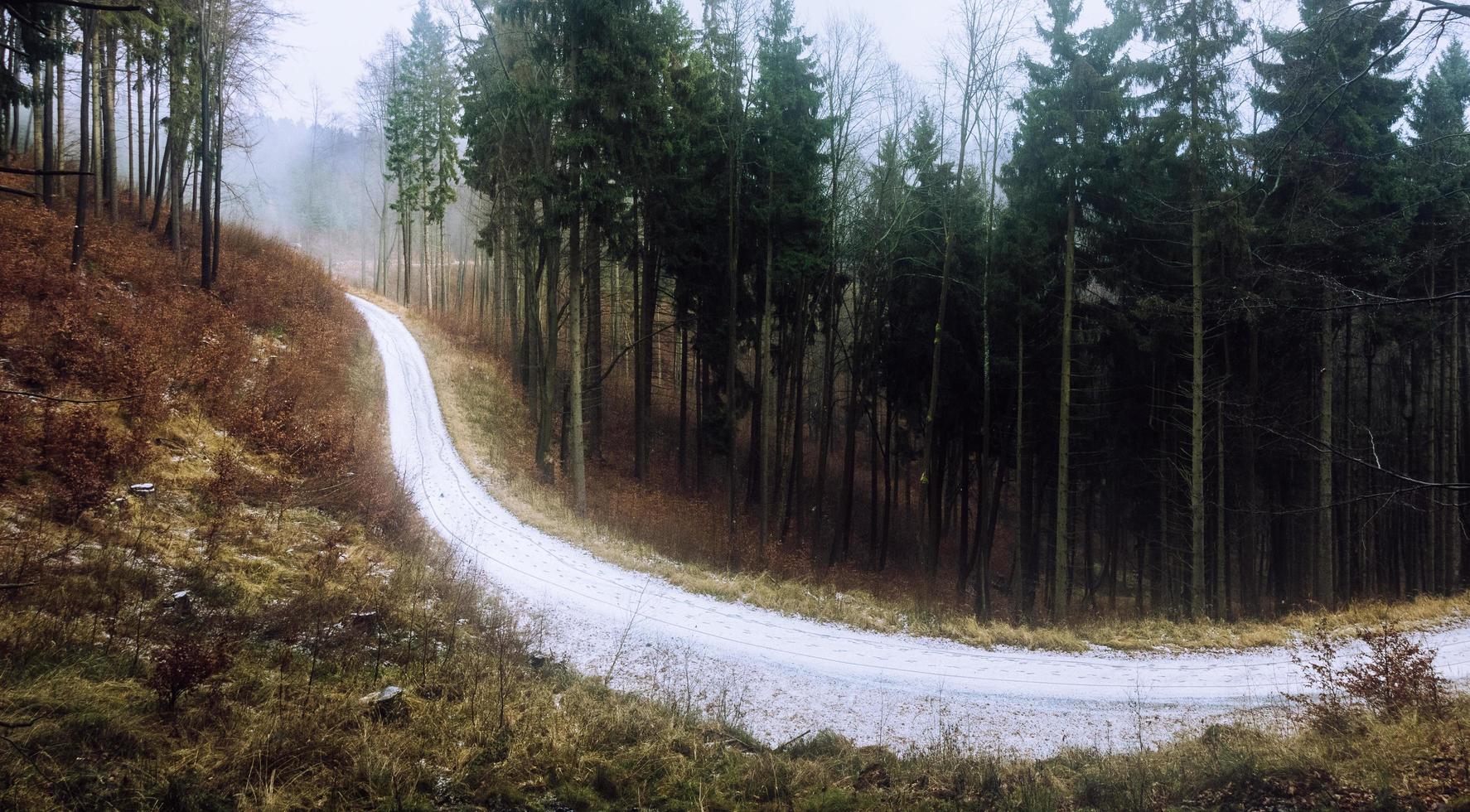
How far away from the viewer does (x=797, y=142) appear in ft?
58.8

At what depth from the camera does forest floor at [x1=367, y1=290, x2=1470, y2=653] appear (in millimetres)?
10211

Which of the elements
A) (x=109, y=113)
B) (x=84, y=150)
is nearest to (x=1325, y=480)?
(x=84, y=150)

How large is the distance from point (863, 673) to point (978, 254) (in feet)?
45.7

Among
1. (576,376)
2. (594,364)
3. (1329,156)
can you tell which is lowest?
(576,376)

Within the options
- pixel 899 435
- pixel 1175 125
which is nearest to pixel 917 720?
pixel 1175 125

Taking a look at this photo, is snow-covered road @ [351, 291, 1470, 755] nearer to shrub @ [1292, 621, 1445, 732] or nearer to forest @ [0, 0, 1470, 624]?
shrub @ [1292, 621, 1445, 732]

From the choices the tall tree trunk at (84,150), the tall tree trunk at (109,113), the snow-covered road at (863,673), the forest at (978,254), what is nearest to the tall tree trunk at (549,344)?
the forest at (978,254)

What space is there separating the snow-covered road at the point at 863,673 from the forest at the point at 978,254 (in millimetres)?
4702

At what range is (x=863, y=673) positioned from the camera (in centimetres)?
838

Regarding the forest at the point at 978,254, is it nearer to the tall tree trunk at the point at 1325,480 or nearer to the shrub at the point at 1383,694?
the tall tree trunk at the point at 1325,480

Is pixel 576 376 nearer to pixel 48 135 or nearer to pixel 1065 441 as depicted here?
pixel 1065 441

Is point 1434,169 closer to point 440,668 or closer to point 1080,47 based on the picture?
point 1080,47

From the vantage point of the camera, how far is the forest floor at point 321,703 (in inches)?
166

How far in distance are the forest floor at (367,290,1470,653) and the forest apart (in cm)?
99
